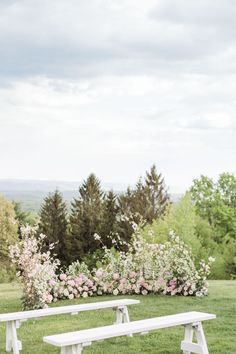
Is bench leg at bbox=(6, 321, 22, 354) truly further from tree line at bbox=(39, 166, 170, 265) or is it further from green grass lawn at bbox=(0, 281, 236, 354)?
tree line at bbox=(39, 166, 170, 265)

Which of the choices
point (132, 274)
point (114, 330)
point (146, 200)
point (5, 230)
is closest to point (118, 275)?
point (132, 274)

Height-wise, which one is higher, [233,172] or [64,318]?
[233,172]

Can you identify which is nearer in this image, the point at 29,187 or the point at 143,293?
the point at 143,293

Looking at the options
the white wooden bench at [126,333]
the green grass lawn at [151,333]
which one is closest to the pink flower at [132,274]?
the green grass lawn at [151,333]

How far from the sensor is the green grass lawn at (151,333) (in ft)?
26.1

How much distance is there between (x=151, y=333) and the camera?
Answer: 8.84 metres

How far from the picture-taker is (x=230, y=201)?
4662 cm

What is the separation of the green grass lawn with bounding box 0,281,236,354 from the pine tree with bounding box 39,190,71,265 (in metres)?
36.7

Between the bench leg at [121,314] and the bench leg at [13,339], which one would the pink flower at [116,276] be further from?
the bench leg at [13,339]

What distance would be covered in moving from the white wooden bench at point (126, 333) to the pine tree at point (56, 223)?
4292 centimetres

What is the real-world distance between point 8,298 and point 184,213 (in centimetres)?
2404

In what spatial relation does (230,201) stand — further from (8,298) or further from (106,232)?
(8,298)

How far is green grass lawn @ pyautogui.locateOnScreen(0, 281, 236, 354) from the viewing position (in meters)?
7.96

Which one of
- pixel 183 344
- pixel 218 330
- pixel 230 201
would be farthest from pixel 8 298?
pixel 230 201
